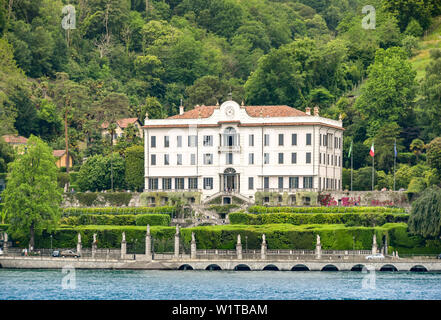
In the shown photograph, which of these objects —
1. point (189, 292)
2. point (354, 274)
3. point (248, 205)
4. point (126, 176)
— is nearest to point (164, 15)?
point (126, 176)

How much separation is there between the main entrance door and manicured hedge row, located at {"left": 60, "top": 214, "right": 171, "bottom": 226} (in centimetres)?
1191

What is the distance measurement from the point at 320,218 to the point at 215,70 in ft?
199

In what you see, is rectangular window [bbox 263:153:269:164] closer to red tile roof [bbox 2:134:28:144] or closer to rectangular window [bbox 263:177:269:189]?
rectangular window [bbox 263:177:269:189]

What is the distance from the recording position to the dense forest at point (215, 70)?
134 metres

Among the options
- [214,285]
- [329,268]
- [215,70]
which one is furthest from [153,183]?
[215,70]

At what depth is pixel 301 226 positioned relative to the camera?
358ft

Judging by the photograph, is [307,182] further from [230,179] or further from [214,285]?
[214,285]

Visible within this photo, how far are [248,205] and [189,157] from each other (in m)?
11.0

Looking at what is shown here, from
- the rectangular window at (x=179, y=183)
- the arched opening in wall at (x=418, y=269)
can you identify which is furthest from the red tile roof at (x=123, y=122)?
the arched opening in wall at (x=418, y=269)

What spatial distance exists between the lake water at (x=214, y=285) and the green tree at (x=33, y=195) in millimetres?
A: 8605

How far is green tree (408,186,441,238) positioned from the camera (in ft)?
342

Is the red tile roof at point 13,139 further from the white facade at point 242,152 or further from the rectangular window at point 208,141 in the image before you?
the rectangular window at point 208,141

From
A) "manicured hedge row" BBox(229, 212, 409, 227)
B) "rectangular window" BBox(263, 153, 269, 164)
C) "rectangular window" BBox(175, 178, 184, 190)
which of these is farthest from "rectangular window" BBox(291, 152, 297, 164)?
"rectangular window" BBox(175, 178, 184, 190)

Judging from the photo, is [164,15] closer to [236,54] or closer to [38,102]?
[236,54]
